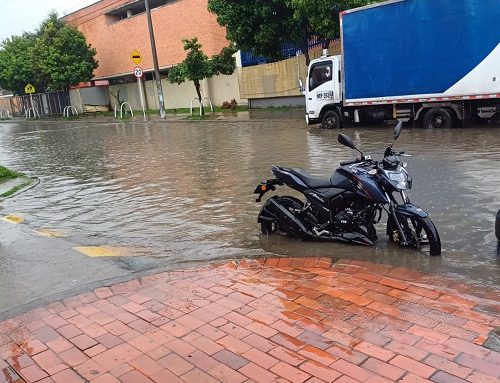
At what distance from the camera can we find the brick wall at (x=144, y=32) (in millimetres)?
32438

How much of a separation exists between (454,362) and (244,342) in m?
1.33

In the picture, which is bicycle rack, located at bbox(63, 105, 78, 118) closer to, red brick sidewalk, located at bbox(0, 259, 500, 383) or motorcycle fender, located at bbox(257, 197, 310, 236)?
motorcycle fender, located at bbox(257, 197, 310, 236)

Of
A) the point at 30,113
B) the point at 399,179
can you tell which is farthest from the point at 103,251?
the point at 30,113

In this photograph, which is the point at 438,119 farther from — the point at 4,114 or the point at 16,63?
the point at 4,114

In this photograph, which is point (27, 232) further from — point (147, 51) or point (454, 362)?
point (147, 51)

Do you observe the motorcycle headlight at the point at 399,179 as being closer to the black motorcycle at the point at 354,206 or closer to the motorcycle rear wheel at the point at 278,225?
the black motorcycle at the point at 354,206

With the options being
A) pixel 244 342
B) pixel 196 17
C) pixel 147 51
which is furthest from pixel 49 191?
pixel 147 51

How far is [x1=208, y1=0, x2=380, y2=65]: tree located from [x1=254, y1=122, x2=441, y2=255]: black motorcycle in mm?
15617

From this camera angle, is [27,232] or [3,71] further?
[3,71]

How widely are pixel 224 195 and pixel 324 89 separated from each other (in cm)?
1023

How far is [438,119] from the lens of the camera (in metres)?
15.5

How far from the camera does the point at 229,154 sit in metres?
13.4

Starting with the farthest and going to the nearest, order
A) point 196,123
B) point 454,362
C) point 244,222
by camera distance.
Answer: point 196,123
point 244,222
point 454,362

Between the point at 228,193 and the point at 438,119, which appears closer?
the point at 228,193
